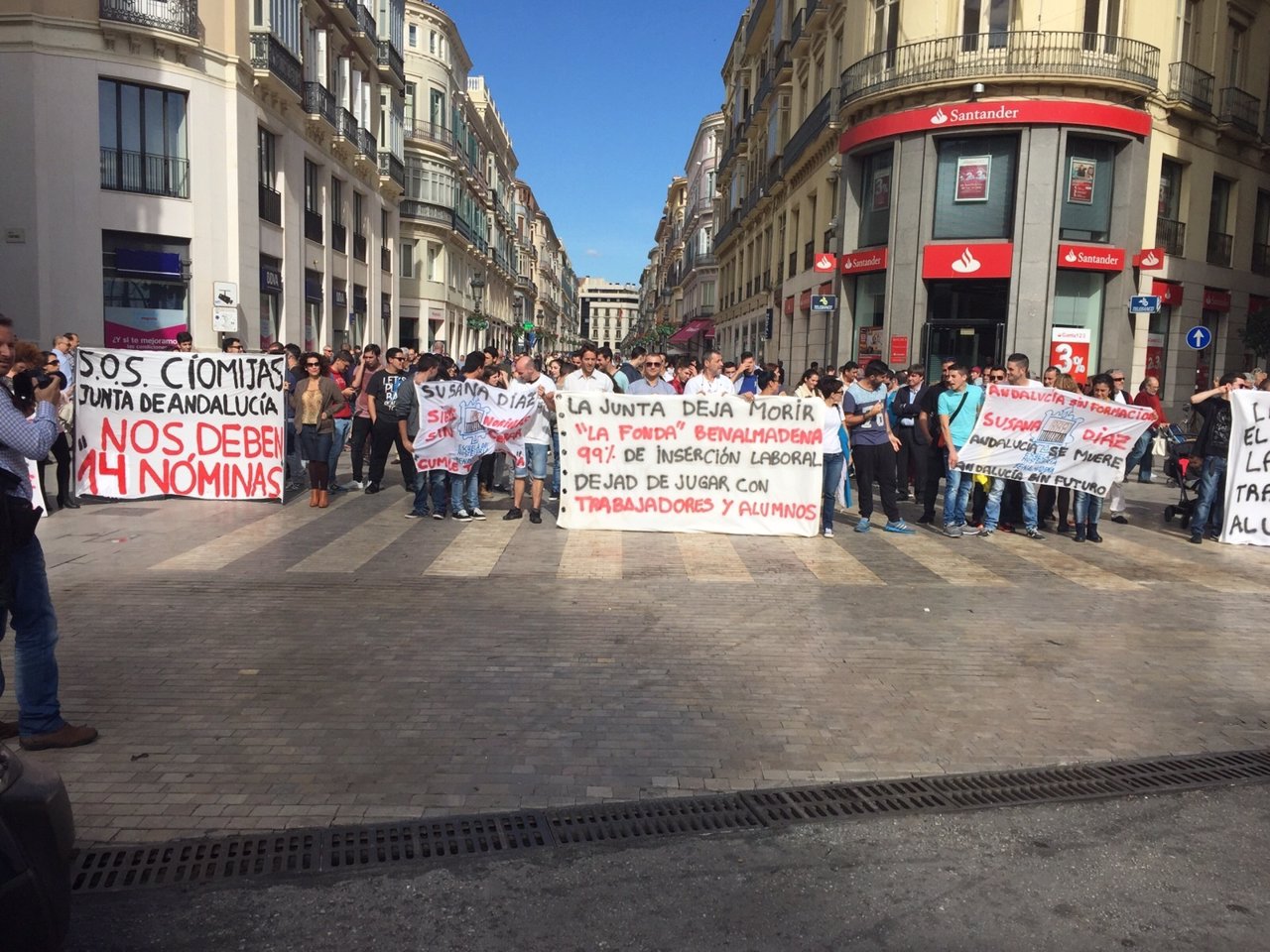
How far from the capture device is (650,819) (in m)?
4.00

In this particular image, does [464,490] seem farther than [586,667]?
Yes

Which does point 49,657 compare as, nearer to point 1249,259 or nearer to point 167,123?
point 167,123

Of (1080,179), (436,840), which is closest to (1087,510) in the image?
(436,840)

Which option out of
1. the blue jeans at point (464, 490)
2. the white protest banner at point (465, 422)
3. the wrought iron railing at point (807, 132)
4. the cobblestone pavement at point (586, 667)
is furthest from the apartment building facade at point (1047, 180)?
the blue jeans at point (464, 490)

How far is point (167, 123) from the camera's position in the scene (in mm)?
23703

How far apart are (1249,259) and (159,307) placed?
1173 inches

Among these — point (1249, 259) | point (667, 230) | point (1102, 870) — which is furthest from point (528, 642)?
point (667, 230)

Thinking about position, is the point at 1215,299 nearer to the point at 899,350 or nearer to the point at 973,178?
the point at 973,178

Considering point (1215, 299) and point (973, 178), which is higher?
point (973, 178)

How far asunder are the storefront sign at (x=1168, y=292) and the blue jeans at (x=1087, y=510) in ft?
55.0

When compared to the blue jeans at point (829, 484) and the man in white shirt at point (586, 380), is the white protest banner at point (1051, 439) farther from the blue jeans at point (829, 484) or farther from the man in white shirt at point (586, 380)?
the man in white shirt at point (586, 380)

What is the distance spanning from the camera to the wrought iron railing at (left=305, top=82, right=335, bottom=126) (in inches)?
1161

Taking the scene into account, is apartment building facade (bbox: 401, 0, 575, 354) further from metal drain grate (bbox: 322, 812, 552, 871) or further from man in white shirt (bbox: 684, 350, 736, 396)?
metal drain grate (bbox: 322, 812, 552, 871)

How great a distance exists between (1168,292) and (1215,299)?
2.97 metres
